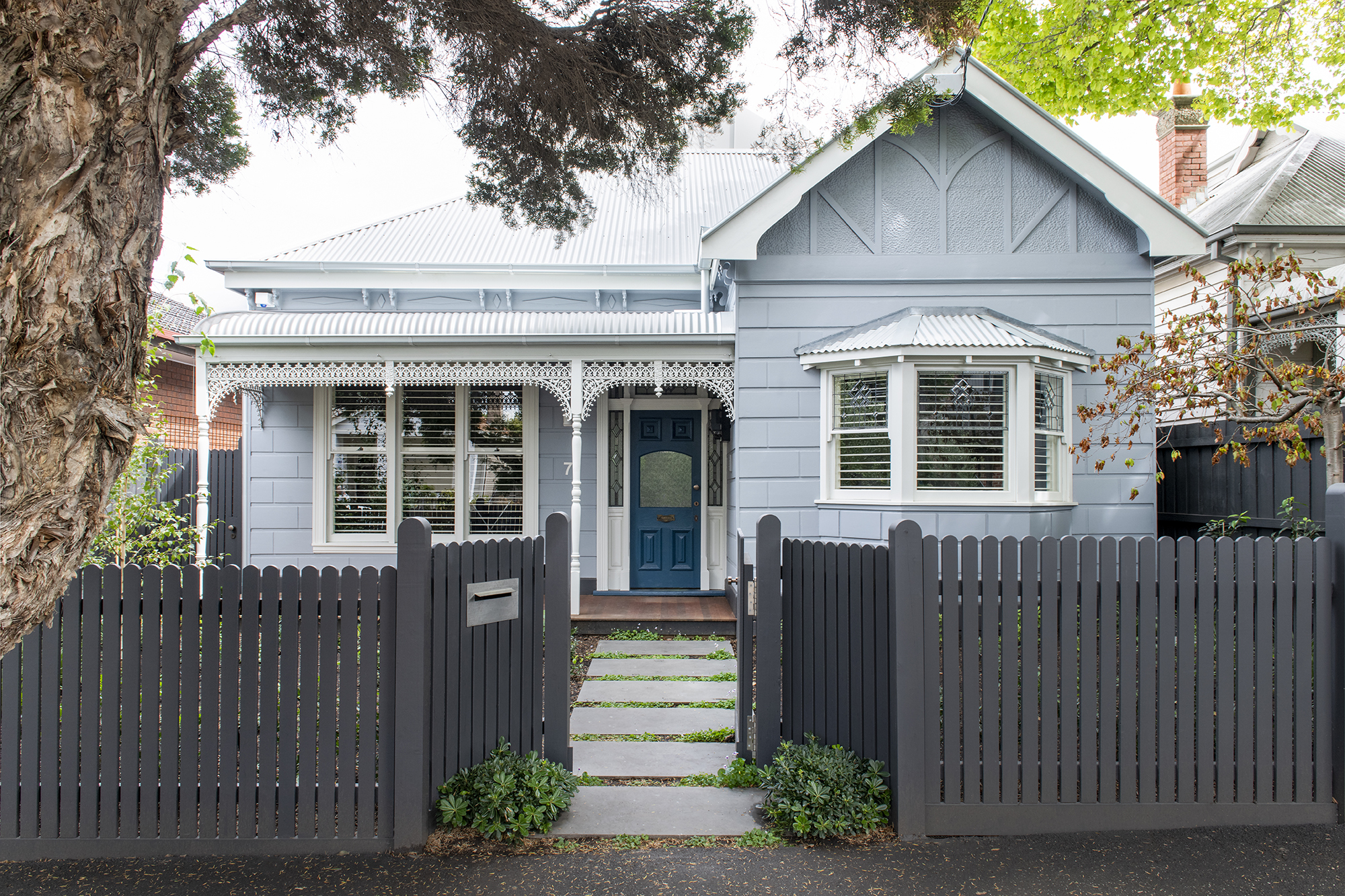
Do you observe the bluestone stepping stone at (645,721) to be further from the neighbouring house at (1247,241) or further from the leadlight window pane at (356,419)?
the leadlight window pane at (356,419)

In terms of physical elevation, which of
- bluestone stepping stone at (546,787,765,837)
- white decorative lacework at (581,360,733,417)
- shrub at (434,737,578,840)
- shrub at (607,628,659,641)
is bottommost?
bluestone stepping stone at (546,787,765,837)

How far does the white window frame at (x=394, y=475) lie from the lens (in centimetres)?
982

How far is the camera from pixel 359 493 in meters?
9.93

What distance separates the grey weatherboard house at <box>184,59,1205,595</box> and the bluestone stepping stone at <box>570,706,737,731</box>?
237 cm

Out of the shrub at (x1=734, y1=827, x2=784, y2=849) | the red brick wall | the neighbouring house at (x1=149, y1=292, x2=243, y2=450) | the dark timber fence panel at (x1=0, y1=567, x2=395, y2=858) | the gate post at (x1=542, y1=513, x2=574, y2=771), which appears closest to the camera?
the dark timber fence panel at (x1=0, y1=567, x2=395, y2=858)

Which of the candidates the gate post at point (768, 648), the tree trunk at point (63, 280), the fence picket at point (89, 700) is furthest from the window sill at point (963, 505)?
the tree trunk at point (63, 280)

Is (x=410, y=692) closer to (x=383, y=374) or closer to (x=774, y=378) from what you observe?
(x=774, y=378)

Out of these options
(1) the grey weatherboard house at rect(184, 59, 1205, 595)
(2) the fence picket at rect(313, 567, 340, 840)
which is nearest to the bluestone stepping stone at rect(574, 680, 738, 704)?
(1) the grey weatherboard house at rect(184, 59, 1205, 595)

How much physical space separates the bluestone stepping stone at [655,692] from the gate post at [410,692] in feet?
8.36

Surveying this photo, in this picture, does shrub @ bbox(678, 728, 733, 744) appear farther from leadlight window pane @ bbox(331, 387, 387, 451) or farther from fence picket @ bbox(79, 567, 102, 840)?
leadlight window pane @ bbox(331, 387, 387, 451)

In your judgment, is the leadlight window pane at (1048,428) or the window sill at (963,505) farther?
the leadlight window pane at (1048,428)

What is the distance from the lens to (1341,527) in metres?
3.91

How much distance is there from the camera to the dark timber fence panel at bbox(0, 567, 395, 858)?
3553mm

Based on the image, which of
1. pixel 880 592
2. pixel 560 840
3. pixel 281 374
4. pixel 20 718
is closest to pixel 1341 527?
pixel 880 592
